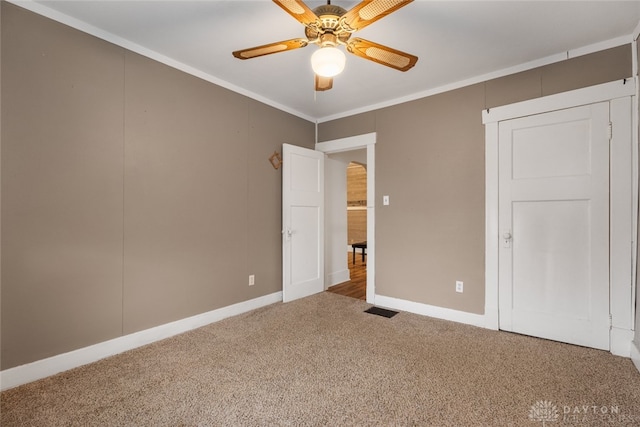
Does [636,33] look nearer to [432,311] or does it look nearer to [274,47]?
[274,47]

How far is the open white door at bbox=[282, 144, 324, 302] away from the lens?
3.62m

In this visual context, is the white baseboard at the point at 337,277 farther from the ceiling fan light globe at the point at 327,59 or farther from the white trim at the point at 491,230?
the ceiling fan light globe at the point at 327,59

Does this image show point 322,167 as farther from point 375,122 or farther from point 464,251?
point 464,251

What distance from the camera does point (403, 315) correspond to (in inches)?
126

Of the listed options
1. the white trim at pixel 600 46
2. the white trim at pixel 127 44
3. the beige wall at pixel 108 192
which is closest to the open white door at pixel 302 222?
the beige wall at pixel 108 192

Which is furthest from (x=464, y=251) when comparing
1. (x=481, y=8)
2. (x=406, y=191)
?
(x=481, y=8)

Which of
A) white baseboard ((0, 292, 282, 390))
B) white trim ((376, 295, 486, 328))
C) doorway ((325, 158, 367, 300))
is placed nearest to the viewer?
white baseboard ((0, 292, 282, 390))

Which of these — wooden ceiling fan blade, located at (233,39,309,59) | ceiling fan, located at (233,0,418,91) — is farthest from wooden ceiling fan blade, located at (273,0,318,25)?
wooden ceiling fan blade, located at (233,39,309,59)

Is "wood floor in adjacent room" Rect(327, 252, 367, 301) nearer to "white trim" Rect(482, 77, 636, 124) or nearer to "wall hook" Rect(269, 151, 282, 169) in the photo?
"wall hook" Rect(269, 151, 282, 169)

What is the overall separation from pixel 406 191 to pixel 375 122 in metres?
0.98

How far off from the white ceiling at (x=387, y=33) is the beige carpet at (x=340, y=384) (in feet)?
8.12

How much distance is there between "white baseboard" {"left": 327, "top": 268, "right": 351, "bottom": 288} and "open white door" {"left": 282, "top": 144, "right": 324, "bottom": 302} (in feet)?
1.05

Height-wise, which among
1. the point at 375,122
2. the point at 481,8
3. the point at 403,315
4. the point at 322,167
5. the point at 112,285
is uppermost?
the point at 481,8

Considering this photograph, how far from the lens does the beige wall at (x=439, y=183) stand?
275 centimetres
